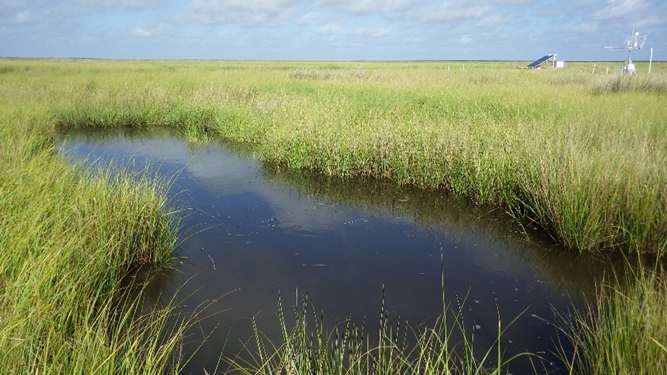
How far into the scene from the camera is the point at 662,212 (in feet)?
15.9

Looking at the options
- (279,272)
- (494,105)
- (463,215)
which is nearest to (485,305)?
(279,272)

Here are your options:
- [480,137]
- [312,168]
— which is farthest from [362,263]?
[312,168]

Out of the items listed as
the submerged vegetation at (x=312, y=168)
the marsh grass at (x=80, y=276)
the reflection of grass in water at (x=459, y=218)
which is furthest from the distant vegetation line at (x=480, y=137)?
the marsh grass at (x=80, y=276)

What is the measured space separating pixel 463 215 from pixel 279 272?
307 cm

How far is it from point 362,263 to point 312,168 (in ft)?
13.8

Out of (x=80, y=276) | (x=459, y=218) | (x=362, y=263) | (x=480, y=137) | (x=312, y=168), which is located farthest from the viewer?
(x=312, y=168)

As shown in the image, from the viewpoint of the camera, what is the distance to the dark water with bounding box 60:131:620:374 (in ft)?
13.2

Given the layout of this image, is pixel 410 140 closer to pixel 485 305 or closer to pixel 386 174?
pixel 386 174

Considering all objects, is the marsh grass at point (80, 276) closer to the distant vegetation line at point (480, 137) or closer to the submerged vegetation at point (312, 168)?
the submerged vegetation at point (312, 168)

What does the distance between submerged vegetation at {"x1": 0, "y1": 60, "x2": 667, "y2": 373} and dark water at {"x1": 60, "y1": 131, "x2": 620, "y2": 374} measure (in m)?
0.35

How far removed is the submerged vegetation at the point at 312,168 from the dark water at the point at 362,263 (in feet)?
1.13

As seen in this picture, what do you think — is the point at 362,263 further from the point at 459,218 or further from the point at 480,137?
the point at 480,137

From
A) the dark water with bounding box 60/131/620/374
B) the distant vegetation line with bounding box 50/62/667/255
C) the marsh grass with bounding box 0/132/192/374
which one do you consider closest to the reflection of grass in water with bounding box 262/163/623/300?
the dark water with bounding box 60/131/620/374

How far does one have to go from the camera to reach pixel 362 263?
521 centimetres
